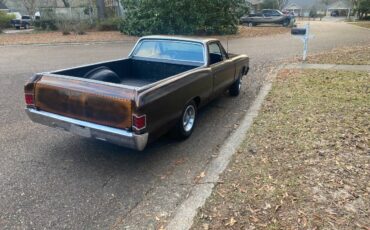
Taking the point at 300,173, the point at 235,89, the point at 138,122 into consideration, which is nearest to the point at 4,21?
the point at 235,89

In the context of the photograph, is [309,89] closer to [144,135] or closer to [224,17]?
[144,135]

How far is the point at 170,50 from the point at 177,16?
15.7 metres

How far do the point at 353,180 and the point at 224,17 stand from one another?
20039mm

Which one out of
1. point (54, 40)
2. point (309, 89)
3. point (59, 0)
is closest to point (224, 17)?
point (54, 40)

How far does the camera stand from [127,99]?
3506 mm

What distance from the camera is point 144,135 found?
3631 mm

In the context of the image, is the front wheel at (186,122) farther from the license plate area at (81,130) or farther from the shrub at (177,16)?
the shrub at (177,16)

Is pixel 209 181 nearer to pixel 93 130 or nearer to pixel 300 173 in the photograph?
pixel 300 173

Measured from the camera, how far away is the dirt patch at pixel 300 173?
3.00 metres

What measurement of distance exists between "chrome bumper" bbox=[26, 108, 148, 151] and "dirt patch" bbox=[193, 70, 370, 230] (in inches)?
41.7

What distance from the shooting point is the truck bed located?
5762 millimetres

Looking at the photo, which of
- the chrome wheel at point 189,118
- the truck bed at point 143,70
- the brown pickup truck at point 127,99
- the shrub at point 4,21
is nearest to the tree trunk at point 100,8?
the shrub at point 4,21

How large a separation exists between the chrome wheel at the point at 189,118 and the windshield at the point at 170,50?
1072mm

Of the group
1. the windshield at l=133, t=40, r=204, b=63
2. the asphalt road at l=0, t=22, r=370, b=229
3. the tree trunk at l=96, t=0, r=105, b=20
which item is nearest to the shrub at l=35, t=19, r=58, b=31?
the tree trunk at l=96, t=0, r=105, b=20
